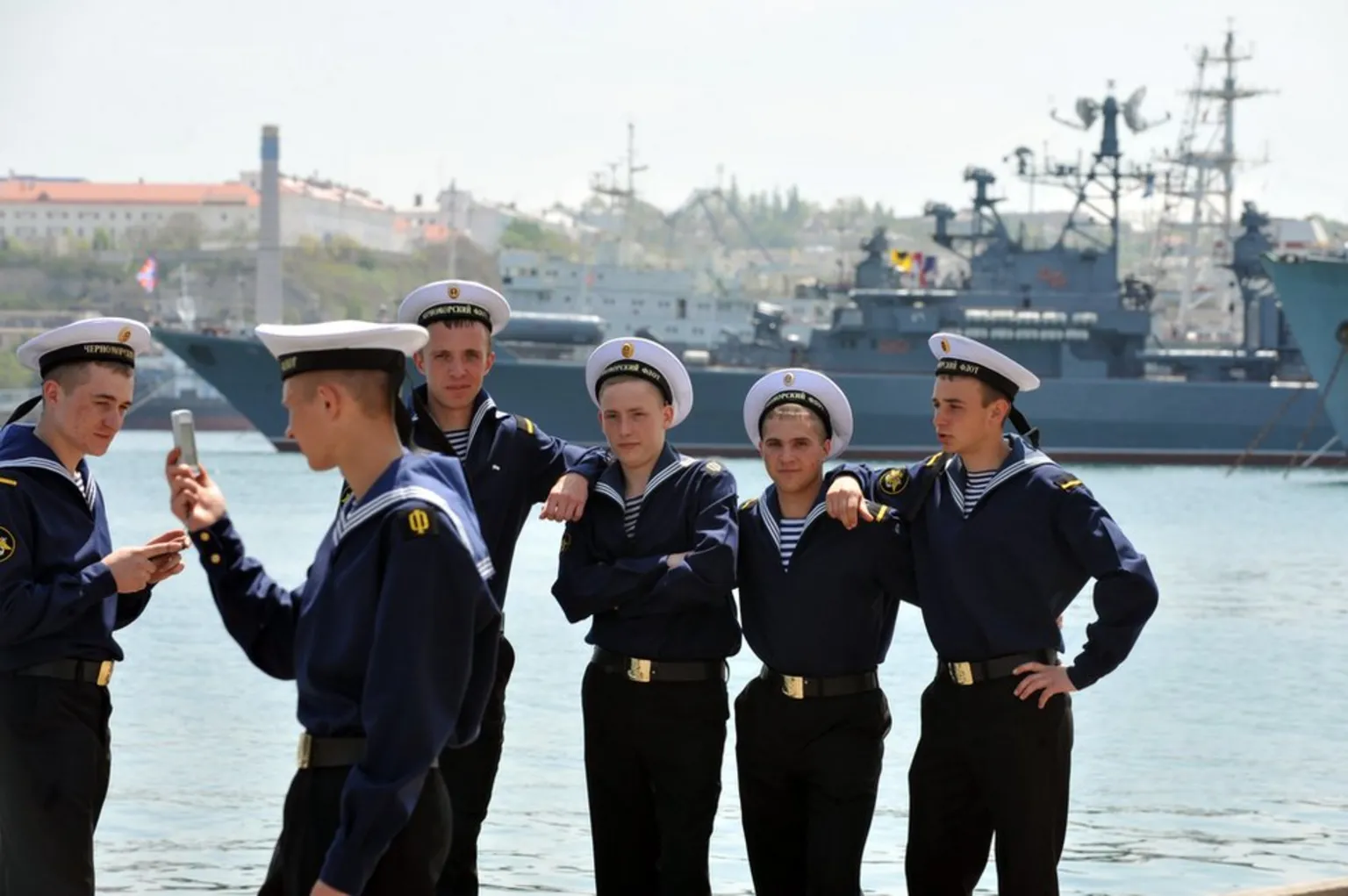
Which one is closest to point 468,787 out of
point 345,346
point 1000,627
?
point 1000,627

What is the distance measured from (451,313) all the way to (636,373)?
0.48m

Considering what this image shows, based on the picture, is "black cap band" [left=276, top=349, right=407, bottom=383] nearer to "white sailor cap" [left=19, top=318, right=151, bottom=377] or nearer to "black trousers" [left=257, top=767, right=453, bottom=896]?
"black trousers" [left=257, top=767, right=453, bottom=896]

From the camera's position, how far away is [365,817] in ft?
9.20

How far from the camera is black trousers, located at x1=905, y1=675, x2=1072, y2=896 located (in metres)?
4.29

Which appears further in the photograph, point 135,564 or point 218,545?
point 135,564

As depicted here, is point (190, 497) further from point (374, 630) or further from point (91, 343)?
point (91, 343)

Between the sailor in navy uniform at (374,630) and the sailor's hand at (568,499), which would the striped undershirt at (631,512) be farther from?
the sailor in navy uniform at (374,630)

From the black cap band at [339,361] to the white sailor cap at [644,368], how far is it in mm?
1544

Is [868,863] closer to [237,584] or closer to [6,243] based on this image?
[237,584]

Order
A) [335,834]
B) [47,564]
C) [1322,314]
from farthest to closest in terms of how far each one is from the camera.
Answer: [1322,314] < [47,564] < [335,834]

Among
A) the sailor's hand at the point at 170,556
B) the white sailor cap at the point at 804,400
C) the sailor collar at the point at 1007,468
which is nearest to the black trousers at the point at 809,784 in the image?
the sailor collar at the point at 1007,468

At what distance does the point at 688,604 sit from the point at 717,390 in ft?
165

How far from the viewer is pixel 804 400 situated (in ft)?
15.0

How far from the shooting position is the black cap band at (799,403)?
458 cm
